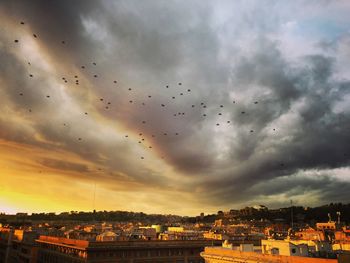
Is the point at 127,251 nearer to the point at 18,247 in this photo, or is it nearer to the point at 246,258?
the point at 246,258

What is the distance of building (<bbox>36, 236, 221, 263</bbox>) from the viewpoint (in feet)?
304

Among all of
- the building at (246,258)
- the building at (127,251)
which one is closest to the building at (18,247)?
the building at (127,251)

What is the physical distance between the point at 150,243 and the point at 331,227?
329ft

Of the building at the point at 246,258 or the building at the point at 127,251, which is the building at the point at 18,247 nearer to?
the building at the point at 127,251

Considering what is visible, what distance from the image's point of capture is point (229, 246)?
7000 cm

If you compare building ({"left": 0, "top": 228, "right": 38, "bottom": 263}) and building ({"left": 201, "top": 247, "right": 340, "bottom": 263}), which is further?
building ({"left": 0, "top": 228, "right": 38, "bottom": 263})

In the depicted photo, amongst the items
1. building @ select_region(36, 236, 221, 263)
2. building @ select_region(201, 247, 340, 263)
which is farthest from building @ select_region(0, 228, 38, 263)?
building @ select_region(201, 247, 340, 263)

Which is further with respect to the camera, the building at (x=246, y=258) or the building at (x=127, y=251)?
the building at (x=127, y=251)

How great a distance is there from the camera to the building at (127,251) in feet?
304

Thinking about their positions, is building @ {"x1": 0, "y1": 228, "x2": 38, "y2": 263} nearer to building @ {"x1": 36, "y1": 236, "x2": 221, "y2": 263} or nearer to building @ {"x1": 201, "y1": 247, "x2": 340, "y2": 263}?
building @ {"x1": 36, "y1": 236, "x2": 221, "y2": 263}

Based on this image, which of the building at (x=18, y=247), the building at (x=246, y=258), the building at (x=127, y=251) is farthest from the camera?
the building at (x=18, y=247)

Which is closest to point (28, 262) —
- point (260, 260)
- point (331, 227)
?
point (260, 260)

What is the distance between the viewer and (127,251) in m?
96.9

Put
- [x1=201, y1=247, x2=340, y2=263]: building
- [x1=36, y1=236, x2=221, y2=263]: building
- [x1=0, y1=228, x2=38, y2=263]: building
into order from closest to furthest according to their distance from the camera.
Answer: [x1=201, y1=247, x2=340, y2=263]: building < [x1=36, y1=236, x2=221, y2=263]: building < [x1=0, y1=228, x2=38, y2=263]: building
